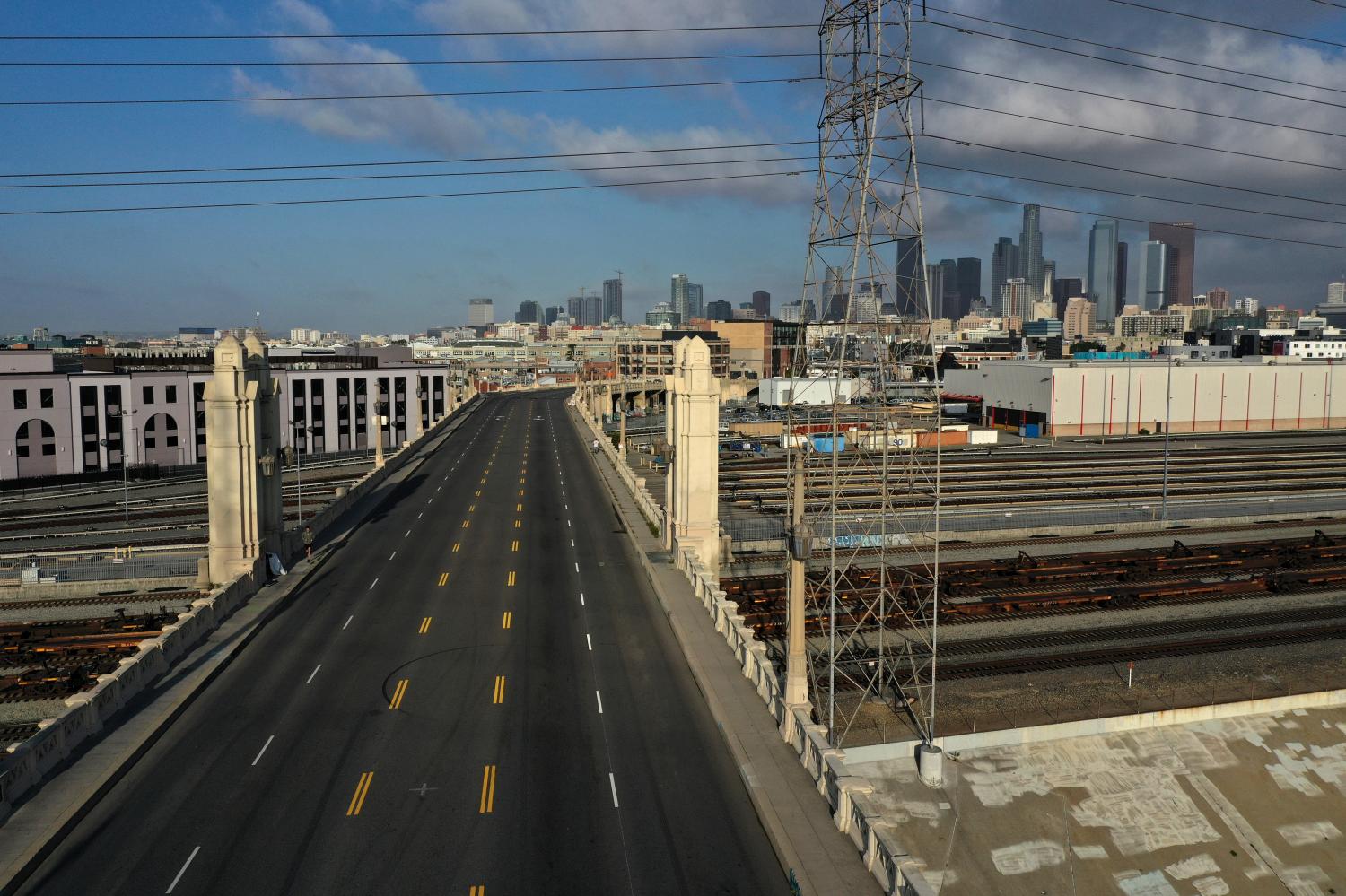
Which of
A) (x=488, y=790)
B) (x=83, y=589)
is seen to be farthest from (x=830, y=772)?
(x=83, y=589)

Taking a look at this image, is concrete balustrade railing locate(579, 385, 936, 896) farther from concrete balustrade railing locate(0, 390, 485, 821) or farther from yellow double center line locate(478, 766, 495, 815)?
concrete balustrade railing locate(0, 390, 485, 821)

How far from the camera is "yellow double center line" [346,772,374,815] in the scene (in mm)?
16812

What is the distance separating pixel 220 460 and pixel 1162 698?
3102 centimetres

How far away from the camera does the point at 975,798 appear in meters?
23.2

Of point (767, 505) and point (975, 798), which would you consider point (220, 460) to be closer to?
point (975, 798)

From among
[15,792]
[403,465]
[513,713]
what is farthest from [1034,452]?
[15,792]

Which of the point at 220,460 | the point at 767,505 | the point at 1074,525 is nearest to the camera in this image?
the point at 220,460

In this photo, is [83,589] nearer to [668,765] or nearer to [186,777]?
[186,777]

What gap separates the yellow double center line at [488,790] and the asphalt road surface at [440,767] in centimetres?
5

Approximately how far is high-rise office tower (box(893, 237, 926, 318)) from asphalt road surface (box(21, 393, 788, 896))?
36.8ft

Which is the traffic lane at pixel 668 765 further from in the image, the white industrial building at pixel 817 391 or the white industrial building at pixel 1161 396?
the white industrial building at pixel 1161 396

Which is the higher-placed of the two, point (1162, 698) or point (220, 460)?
point (220, 460)

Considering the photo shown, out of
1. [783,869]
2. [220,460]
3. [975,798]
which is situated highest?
[220,460]

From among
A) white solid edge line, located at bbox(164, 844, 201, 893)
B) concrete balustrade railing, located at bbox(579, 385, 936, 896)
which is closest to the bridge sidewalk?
concrete balustrade railing, located at bbox(579, 385, 936, 896)
